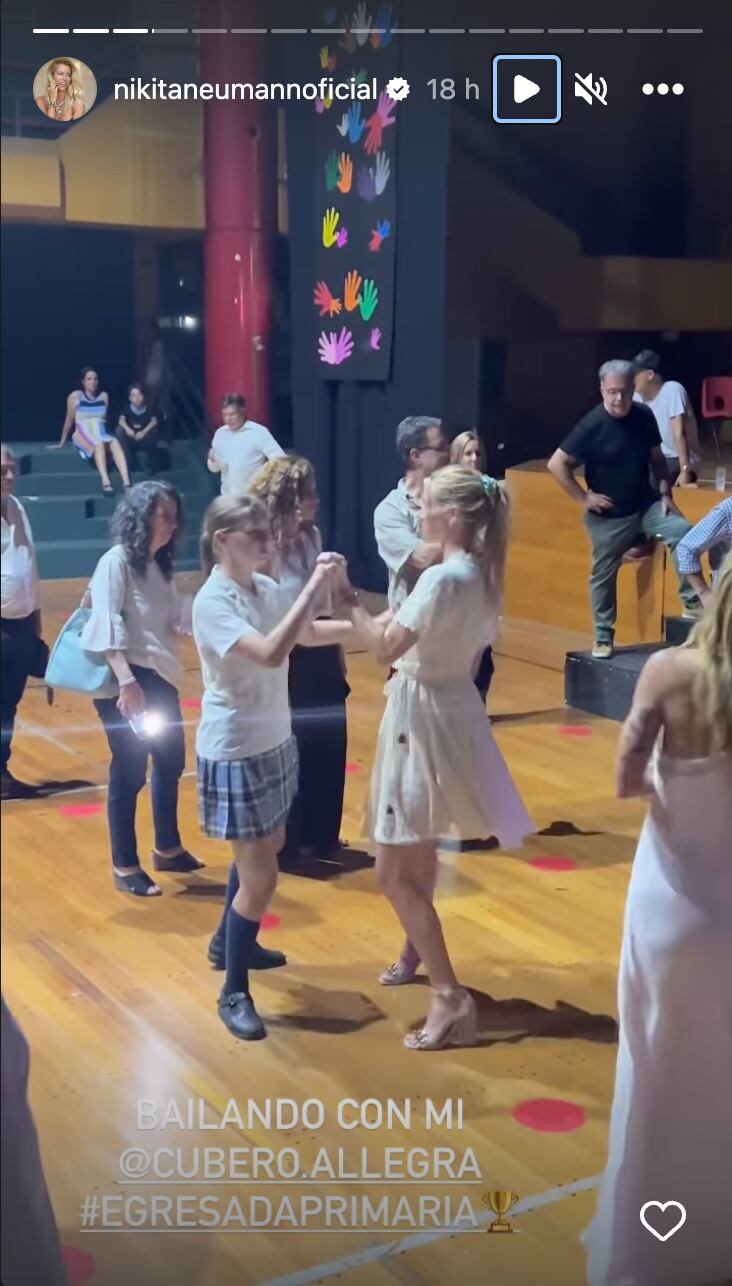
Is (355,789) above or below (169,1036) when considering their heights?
above

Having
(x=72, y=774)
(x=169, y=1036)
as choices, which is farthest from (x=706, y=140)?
(x=169, y=1036)

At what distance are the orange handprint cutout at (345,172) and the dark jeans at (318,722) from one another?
58cm

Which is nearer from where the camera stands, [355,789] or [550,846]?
[355,789]

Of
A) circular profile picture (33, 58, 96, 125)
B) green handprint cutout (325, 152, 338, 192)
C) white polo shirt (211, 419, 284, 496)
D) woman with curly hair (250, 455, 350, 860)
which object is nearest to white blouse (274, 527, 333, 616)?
woman with curly hair (250, 455, 350, 860)

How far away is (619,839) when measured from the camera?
211 centimetres

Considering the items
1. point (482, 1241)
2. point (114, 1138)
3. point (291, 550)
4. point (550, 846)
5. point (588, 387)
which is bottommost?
point (482, 1241)

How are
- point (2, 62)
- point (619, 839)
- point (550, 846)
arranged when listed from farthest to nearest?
point (550, 846), point (619, 839), point (2, 62)

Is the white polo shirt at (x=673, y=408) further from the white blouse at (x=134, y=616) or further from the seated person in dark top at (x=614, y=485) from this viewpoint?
the white blouse at (x=134, y=616)

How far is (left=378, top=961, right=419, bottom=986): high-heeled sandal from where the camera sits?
6.61 ft

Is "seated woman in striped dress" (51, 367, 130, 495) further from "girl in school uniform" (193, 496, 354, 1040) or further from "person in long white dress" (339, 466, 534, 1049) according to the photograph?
"person in long white dress" (339, 466, 534, 1049)

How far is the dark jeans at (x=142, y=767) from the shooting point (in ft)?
5.87

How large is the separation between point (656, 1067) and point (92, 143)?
1.32 meters

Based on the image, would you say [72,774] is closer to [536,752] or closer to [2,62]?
[536,752]

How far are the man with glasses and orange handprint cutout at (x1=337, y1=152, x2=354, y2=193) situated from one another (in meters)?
0.29
